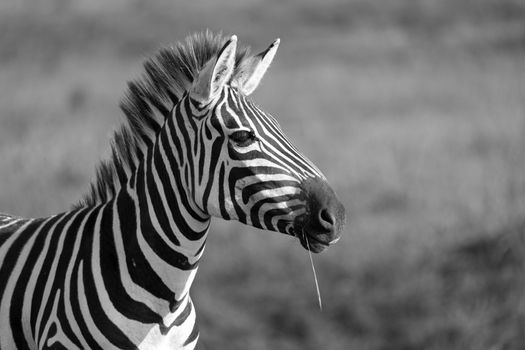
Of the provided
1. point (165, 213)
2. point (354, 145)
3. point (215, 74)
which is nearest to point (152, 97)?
point (215, 74)

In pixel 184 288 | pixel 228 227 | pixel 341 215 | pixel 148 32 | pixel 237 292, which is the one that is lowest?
pixel 184 288

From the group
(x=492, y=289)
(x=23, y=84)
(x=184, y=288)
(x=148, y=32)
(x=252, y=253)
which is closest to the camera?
(x=184, y=288)

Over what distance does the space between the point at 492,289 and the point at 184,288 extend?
11.5 metres

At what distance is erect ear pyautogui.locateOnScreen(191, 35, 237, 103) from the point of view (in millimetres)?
4633

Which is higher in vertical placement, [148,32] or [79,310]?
[148,32]

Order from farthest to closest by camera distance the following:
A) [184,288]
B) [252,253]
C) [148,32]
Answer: [148,32]
[252,253]
[184,288]

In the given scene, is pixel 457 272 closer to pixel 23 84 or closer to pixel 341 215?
pixel 23 84

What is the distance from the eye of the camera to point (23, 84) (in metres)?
20.3

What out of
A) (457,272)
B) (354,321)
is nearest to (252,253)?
(354,321)

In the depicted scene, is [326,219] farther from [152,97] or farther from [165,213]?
[152,97]

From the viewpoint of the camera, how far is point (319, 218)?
448 cm

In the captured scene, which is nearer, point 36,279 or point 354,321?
point 36,279

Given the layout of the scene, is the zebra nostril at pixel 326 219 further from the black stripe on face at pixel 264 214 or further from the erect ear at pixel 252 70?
the erect ear at pixel 252 70

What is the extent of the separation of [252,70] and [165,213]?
85 cm
